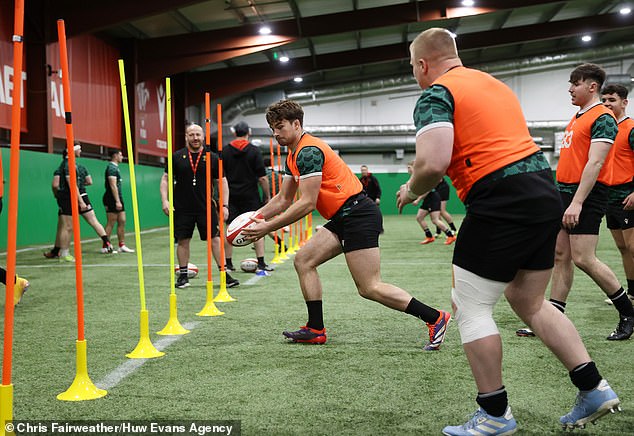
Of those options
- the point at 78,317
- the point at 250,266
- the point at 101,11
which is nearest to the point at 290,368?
the point at 78,317

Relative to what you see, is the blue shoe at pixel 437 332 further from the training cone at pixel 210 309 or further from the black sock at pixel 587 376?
the training cone at pixel 210 309

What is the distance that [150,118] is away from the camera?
71.3 ft

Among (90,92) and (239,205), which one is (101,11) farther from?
(239,205)

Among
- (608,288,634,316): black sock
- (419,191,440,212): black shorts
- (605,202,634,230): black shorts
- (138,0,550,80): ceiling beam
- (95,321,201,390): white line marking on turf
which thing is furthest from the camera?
(138,0,550,80): ceiling beam

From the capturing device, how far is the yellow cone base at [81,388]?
11.0ft

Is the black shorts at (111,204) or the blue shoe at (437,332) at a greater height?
the black shorts at (111,204)

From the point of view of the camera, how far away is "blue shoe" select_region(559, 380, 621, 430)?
8.72 ft

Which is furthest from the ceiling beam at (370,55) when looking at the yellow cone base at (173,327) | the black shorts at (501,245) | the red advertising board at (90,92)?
the black shorts at (501,245)

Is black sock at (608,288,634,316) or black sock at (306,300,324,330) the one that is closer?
black sock at (608,288,634,316)

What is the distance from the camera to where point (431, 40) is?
2.77m

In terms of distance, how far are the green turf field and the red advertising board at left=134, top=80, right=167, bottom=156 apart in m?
14.0

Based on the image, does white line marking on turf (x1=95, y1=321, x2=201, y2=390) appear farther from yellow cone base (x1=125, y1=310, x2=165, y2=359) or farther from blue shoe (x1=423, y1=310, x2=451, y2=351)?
blue shoe (x1=423, y1=310, x2=451, y2=351)

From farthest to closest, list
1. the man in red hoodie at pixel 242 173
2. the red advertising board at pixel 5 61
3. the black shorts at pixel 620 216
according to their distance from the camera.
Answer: the red advertising board at pixel 5 61 → the man in red hoodie at pixel 242 173 → the black shorts at pixel 620 216

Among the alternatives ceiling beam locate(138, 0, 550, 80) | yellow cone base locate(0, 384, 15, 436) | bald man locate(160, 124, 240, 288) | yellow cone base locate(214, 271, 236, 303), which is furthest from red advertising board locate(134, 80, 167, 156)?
yellow cone base locate(0, 384, 15, 436)
